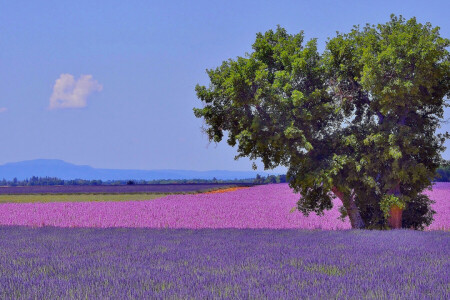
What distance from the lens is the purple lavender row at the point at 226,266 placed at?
21.5 ft

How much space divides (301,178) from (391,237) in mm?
4541

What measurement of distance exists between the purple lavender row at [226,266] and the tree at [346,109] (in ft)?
10.7

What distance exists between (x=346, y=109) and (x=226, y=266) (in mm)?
10657

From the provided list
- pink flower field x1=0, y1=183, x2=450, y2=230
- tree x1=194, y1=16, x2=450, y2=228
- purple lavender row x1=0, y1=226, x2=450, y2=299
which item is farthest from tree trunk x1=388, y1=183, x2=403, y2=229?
purple lavender row x1=0, y1=226, x2=450, y2=299

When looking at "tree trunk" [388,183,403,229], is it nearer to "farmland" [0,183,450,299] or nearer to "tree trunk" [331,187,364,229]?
"tree trunk" [331,187,364,229]

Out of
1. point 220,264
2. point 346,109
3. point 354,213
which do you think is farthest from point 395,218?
point 220,264

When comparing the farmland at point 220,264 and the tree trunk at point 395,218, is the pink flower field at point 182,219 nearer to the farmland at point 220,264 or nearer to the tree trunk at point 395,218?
the tree trunk at point 395,218

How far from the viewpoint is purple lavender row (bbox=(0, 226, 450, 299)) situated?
656 cm

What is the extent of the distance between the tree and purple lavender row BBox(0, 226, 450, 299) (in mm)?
3247

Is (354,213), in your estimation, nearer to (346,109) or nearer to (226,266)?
(346,109)

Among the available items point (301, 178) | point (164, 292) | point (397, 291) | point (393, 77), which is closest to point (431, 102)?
point (393, 77)

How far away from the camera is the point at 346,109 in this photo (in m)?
17.7

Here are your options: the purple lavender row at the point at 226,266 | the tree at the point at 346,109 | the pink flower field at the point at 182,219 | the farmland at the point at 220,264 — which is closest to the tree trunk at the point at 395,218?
the tree at the point at 346,109

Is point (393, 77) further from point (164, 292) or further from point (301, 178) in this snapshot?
point (164, 292)
